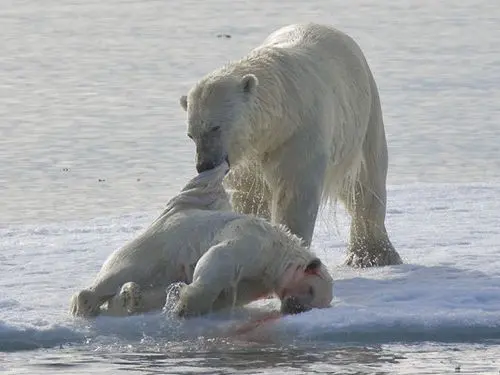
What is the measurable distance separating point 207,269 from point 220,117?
46.2 inches

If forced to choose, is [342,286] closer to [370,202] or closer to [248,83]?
[248,83]

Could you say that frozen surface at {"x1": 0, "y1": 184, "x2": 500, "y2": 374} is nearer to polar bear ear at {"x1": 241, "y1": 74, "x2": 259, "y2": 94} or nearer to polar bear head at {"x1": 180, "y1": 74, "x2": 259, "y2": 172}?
polar bear head at {"x1": 180, "y1": 74, "x2": 259, "y2": 172}

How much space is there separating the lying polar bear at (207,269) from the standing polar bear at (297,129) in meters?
0.50

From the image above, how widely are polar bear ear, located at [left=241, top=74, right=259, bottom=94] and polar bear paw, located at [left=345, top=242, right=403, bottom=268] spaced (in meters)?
1.67

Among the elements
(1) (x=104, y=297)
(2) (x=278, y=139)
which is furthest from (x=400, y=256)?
(1) (x=104, y=297)

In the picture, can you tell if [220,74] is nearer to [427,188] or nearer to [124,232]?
[124,232]

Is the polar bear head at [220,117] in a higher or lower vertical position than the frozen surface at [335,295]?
higher

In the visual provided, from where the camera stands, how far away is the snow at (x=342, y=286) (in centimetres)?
776

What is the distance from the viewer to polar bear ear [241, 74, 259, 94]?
8.75 m

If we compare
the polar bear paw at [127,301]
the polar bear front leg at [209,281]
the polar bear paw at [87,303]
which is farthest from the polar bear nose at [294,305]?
the polar bear paw at [87,303]

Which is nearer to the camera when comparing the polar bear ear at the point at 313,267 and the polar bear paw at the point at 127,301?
the polar bear paw at the point at 127,301

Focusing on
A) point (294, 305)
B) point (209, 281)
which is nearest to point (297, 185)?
point (294, 305)

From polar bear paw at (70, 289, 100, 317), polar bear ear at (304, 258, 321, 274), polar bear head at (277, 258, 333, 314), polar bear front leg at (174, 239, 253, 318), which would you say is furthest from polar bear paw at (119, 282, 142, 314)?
polar bear ear at (304, 258, 321, 274)

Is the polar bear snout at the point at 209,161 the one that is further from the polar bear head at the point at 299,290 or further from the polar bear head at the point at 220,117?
the polar bear head at the point at 299,290
